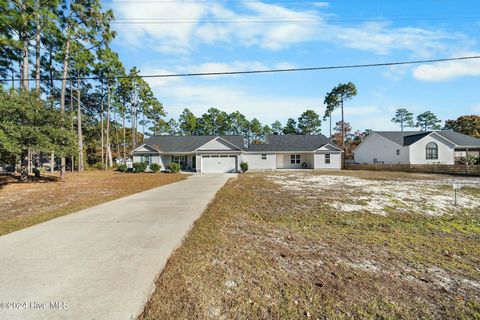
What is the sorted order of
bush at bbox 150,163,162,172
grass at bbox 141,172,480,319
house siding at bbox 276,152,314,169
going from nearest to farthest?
grass at bbox 141,172,480,319 → bush at bbox 150,163,162,172 → house siding at bbox 276,152,314,169

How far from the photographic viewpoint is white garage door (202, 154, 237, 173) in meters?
28.5

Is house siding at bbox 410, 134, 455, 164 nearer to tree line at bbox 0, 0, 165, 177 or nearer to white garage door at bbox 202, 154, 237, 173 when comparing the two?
white garage door at bbox 202, 154, 237, 173

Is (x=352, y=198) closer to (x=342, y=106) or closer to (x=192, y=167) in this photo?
(x=192, y=167)

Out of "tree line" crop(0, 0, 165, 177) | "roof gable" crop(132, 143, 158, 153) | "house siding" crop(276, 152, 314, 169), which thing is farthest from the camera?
"house siding" crop(276, 152, 314, 169)

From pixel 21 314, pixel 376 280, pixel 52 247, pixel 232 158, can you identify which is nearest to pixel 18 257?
pixel 52 247

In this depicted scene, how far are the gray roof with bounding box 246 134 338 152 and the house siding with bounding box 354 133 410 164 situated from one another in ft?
29.0

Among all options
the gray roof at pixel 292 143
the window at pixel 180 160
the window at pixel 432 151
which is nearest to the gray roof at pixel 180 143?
the window at pixel 180 160

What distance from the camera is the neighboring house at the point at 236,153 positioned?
28.6 m

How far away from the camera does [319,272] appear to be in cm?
363

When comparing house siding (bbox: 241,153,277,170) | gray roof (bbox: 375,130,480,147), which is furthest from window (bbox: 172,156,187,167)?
gray roof (bbox: 375,130,480,147)

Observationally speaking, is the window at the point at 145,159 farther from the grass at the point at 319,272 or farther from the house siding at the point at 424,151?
the house siding at the point at 424,151

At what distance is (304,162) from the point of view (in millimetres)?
33438

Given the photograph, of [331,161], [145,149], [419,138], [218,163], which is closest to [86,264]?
[218,163]

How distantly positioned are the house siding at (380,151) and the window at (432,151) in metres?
2.64
